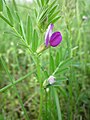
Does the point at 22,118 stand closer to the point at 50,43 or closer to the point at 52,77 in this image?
the point at 52,77

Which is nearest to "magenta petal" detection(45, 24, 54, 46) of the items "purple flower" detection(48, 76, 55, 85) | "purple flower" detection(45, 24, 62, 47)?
"purple flower" detection(45, 24, 62, 47)

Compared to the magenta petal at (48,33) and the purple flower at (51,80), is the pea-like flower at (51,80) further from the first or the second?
the magenta petal at (48,33)

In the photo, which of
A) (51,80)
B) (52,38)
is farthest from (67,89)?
(52,38)

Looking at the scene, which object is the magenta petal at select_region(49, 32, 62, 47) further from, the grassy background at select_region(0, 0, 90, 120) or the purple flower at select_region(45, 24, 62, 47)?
the grassy background at select_region(0, 0, 90, 120)

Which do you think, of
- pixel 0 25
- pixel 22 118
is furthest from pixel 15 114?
pixel 0 25

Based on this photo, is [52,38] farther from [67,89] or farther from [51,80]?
[67,89]

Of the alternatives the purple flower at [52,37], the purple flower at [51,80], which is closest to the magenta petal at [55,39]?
the purple flower at [52,37]

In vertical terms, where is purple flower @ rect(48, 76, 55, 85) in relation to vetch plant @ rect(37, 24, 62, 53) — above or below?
below
